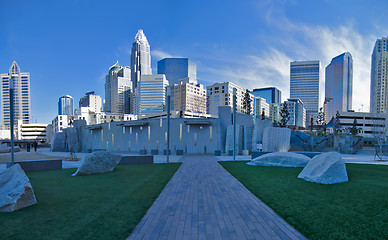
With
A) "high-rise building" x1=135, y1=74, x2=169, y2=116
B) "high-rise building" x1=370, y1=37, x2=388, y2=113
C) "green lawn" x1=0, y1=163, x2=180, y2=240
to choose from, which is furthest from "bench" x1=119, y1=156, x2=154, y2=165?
"high-rise building" x1=370, y1=37, x2=388, y2=113

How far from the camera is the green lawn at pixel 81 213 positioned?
4.67 meters

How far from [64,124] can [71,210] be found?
133288 millimetres

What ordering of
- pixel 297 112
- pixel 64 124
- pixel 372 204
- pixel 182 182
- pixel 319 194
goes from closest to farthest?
pixel 372 204, pixel 319 194, pixel 182 182, pixel 64 124, pixel 297 112

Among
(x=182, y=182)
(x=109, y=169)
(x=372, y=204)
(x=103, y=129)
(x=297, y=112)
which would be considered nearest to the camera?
(x=372, y=204)

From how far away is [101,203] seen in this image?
271 inches

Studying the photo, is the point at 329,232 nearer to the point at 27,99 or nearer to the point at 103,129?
the point at 103,129

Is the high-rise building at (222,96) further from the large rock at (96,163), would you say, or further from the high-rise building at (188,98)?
the large rock at (96,163)

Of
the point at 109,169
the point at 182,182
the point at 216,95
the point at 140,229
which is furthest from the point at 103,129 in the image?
the point at 216,95

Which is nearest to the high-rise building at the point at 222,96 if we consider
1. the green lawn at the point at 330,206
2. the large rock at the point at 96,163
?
the large rock at the point at 96,163

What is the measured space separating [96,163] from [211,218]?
10641 millimetres

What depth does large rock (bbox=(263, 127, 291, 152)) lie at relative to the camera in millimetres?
27672

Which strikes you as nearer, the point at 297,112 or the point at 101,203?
the point at 101,203

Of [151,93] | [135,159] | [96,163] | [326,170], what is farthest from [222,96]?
[326,170]

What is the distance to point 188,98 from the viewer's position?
463ft
